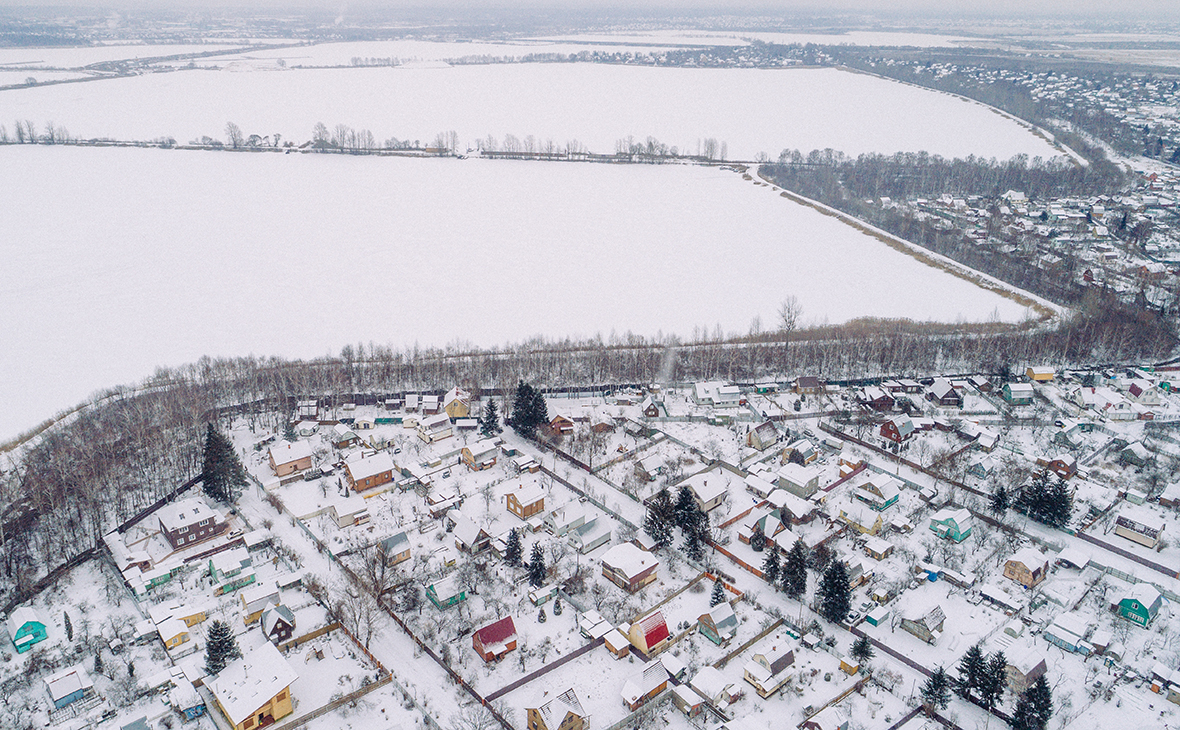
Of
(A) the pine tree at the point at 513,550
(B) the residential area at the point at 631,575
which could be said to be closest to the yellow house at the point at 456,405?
(B) the residential area at the point at 631,575

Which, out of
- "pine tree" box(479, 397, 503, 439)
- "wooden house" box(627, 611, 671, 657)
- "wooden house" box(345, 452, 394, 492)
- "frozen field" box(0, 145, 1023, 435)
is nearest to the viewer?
"wooden house" box(627, 611, 671, 657)

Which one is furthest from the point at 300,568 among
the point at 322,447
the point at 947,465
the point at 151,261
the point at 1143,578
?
the point at 151,261

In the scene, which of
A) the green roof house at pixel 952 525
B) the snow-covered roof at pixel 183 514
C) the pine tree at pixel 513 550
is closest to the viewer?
the pine tree at pixel 513 550

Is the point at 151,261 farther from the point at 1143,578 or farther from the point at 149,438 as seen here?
the point at 1143,578

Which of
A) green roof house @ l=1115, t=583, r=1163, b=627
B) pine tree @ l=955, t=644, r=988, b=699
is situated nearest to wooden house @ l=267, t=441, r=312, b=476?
pine tree @ l=955, t=644, r=988, b=699

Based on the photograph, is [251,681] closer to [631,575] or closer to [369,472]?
[369,472]

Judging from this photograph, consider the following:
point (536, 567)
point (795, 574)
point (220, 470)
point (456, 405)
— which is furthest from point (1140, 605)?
point (220, 470)

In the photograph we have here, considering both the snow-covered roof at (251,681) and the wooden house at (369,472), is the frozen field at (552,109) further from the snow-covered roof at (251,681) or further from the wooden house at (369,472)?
the snow-covered roof at (251,681)

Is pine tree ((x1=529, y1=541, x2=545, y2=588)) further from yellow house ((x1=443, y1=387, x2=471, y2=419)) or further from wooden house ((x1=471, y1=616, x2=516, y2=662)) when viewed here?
yellow house ((x1=443, y1=387, x2=471, y2=419))
